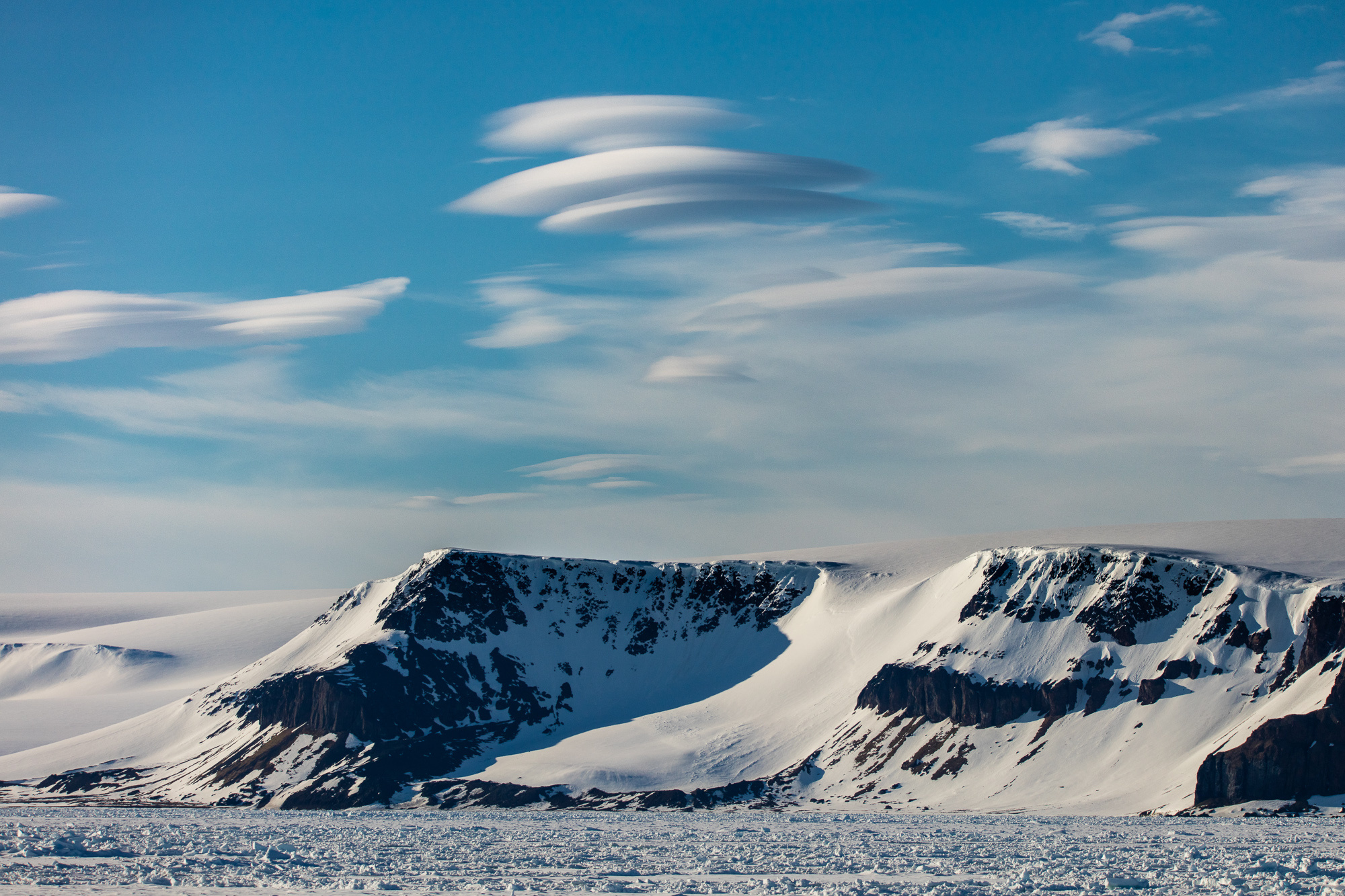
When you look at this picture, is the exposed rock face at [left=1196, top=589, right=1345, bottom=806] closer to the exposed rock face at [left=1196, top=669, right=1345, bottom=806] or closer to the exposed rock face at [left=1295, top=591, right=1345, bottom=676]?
the exposed rock face at [left=1196, top=669, right=1345, bottom=806]

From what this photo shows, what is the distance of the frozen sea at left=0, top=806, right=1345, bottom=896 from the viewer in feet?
230

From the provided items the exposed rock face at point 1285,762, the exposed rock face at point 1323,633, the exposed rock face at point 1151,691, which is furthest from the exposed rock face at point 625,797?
the exposed rock face at point 1323,633

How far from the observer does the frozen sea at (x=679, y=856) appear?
70062mm

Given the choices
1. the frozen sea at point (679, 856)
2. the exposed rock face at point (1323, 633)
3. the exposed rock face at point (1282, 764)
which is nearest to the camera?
the frozen sea at point (679, 856)

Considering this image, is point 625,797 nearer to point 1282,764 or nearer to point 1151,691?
point 1151,691

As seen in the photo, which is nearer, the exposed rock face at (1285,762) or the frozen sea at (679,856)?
the frozen sea at (679,856)

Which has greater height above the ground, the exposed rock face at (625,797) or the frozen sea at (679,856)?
the frozen sea at (679,856)

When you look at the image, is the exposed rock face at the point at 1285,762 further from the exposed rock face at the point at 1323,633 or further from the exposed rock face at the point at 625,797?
the exposed rock face at the point at 625,797

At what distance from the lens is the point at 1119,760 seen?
178000 mm

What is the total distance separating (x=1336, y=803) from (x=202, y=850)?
128251mm

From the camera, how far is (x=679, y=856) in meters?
89.1

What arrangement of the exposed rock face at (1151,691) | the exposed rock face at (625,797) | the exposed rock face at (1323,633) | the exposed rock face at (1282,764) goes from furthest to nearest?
the exposed rock face at (1151,691)
the exposed rock face at (625,797)
the exposed rock face at (1323,633)
the exposed rock face at (1282,764)

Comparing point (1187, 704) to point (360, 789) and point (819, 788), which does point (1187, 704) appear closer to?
point (819, 788)

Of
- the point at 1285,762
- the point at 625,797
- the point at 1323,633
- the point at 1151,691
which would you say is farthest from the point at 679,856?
the point at 1323,633
